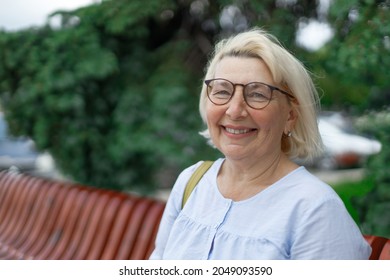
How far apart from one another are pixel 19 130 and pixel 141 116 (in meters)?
1.15

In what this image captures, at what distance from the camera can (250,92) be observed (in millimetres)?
1844

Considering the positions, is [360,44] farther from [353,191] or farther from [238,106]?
[353,191]

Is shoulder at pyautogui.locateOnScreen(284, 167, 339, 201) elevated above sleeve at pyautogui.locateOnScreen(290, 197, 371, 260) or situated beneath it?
elevated above

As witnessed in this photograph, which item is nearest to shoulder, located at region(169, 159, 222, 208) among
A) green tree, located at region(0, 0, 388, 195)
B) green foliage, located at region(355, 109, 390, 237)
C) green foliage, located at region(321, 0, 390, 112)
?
green foliage, located at region(321, 0, 390, 112)

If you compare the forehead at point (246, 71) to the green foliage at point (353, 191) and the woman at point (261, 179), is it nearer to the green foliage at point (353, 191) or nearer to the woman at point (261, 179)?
the woman at point (261, 179)

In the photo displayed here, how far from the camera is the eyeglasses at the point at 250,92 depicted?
1.83 meters

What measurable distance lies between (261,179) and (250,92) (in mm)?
285

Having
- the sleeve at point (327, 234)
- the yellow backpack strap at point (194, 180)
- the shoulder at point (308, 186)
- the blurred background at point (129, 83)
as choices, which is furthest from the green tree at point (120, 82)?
the sleeve at point (327, 234)

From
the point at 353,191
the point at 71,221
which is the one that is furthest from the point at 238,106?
the point at 353,191

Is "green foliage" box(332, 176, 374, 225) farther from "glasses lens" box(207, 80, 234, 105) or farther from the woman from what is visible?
"glasses lens" box(207, 80, 234, 105)

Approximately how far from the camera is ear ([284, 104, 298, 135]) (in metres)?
1.93

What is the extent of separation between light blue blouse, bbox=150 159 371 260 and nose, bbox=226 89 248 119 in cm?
24

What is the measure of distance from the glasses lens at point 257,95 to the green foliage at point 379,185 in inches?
59.2

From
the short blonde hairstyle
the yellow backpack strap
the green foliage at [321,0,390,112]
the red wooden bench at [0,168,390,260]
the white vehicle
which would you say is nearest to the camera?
the short blonde hairstyle
